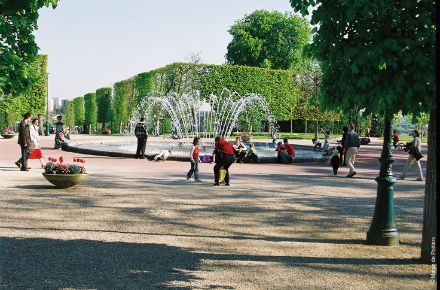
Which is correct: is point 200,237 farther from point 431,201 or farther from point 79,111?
point 79,111

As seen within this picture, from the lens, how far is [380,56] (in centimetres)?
635

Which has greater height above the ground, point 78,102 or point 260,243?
point 78,102

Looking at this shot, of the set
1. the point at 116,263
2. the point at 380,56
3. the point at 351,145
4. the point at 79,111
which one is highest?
the point at 79,111

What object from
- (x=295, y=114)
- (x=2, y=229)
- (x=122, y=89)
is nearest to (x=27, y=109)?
(x=122, y=89)

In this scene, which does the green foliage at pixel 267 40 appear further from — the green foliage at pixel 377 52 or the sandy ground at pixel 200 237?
the green foliage at pixel 377 52

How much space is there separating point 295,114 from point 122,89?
24355 millimetres

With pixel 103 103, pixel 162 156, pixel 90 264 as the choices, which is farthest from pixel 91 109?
pixel 90 264

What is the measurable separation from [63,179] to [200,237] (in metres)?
5.90

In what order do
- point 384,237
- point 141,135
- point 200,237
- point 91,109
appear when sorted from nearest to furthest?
point 384,237, point 200,237, point 141,135, point 91,109

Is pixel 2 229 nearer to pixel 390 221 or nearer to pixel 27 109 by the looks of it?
pixel 390 221

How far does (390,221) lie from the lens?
839 cm

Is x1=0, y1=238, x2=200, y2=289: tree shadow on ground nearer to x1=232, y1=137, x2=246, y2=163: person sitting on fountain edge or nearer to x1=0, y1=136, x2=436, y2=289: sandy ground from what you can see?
x1=0, y1=136, x2=436, y2=289: sandy ground

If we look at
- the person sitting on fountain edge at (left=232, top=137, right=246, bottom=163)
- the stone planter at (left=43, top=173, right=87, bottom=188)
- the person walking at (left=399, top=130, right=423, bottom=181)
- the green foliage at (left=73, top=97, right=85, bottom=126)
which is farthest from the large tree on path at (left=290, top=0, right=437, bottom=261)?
the green foliage at (left=73, top=97, right=85, bottom=126)

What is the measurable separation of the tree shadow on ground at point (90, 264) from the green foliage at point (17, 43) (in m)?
2.38
